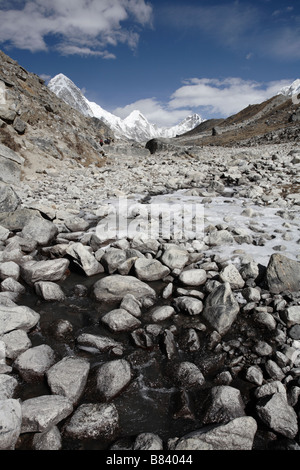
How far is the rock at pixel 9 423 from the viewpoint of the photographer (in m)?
3.33

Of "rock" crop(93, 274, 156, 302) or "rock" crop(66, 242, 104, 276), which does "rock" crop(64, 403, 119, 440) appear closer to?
"rock" crop(93, 274, 156, 302)

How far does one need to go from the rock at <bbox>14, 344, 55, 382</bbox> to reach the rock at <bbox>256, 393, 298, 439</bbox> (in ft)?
10.7

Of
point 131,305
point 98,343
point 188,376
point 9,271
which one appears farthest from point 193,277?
point 9,271

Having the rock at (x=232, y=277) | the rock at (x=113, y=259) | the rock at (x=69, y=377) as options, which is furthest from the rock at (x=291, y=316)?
the rock at (x=113, y=259)

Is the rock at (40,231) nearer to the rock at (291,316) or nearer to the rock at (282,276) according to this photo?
the rock at (282,276)

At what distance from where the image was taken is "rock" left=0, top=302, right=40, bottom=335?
16.4 feet

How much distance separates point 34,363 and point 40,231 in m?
5.31

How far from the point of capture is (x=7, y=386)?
4082 mm

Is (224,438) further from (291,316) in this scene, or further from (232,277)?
(232,277)

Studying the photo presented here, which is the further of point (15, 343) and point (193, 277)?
point (193, 277)

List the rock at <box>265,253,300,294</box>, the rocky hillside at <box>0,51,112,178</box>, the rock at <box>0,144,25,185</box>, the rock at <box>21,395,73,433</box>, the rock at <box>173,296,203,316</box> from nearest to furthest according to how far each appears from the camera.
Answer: the rock at <box>21,395,73,433</box> < the rock at <box>173,296,203,316</box> < the rock at <box>265,253,300,294</box> < the rock at <box>0,144,25,185</box> < the rocky hillside at <box>0,51,112,178</box>

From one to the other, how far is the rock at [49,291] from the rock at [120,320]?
4.60ft

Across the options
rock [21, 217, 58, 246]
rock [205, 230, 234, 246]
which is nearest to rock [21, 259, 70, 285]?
rock [21, 217, 58, 246]
